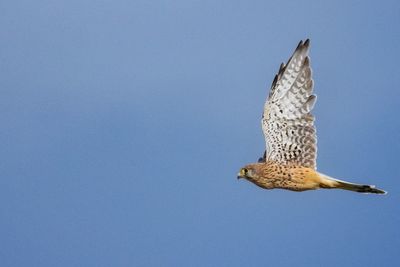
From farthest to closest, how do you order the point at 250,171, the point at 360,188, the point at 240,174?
the point at 240,174 → the point at 250,171 → the point at 360,188

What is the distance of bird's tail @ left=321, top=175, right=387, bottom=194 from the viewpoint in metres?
9.34

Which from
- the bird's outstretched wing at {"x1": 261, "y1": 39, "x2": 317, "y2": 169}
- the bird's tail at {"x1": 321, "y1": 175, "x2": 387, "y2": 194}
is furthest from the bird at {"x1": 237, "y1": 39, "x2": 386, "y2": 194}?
the bird's tail at {"x1": 321, "y1": 175, "x2": 387, "y2": 194}

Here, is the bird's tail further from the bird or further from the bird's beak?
the bird's beak

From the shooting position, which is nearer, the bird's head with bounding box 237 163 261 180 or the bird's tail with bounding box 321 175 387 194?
the bird's tail with bounding box 321 175 387 194

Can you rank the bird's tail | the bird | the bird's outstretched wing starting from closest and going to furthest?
the bird's tail
the bird
the bird's outstretched wing

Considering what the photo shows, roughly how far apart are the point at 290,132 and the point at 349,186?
133cm

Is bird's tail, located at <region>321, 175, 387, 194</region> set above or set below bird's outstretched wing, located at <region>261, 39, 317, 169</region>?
below

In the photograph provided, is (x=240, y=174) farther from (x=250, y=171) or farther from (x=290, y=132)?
(x=290, y=132)

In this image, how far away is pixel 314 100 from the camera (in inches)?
394

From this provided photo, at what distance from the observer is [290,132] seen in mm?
10078

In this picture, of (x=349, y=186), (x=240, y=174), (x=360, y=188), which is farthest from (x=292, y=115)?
(x=360, y=188)

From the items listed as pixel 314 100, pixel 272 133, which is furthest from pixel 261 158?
pixel 314 100

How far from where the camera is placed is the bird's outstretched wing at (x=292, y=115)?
32.5 feet

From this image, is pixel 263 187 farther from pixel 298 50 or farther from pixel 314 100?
pixel 298 50
